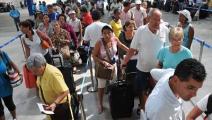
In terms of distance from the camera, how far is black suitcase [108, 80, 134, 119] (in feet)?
16.0

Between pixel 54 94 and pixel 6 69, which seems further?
pixel 6 69

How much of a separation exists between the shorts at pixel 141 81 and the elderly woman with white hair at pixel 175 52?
0.57 metres

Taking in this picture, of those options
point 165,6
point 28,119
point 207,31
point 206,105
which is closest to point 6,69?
point 28,119

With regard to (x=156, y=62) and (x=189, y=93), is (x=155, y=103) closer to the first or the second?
(x=189, y=93)

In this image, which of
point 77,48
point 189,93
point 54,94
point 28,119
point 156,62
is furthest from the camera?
point 77,48

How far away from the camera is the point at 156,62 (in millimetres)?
4352

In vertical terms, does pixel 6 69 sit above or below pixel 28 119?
above

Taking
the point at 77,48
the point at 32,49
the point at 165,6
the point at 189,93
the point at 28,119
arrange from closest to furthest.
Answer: the point at 189,93 → the point at 28,119 → the point at 32,49 → the point at 77,48 → the point at 165,6

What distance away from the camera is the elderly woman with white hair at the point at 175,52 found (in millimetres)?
3803

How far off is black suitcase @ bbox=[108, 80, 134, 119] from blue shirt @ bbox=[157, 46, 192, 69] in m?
1.06

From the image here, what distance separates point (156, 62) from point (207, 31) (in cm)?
944

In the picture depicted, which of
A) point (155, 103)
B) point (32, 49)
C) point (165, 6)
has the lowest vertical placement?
point (165, 6)

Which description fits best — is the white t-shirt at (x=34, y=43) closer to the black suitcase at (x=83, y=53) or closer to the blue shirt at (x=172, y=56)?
the black suitcase at (x=83, y=53)

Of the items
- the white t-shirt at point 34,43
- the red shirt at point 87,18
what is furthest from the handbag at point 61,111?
the red shirt at point 87,18
